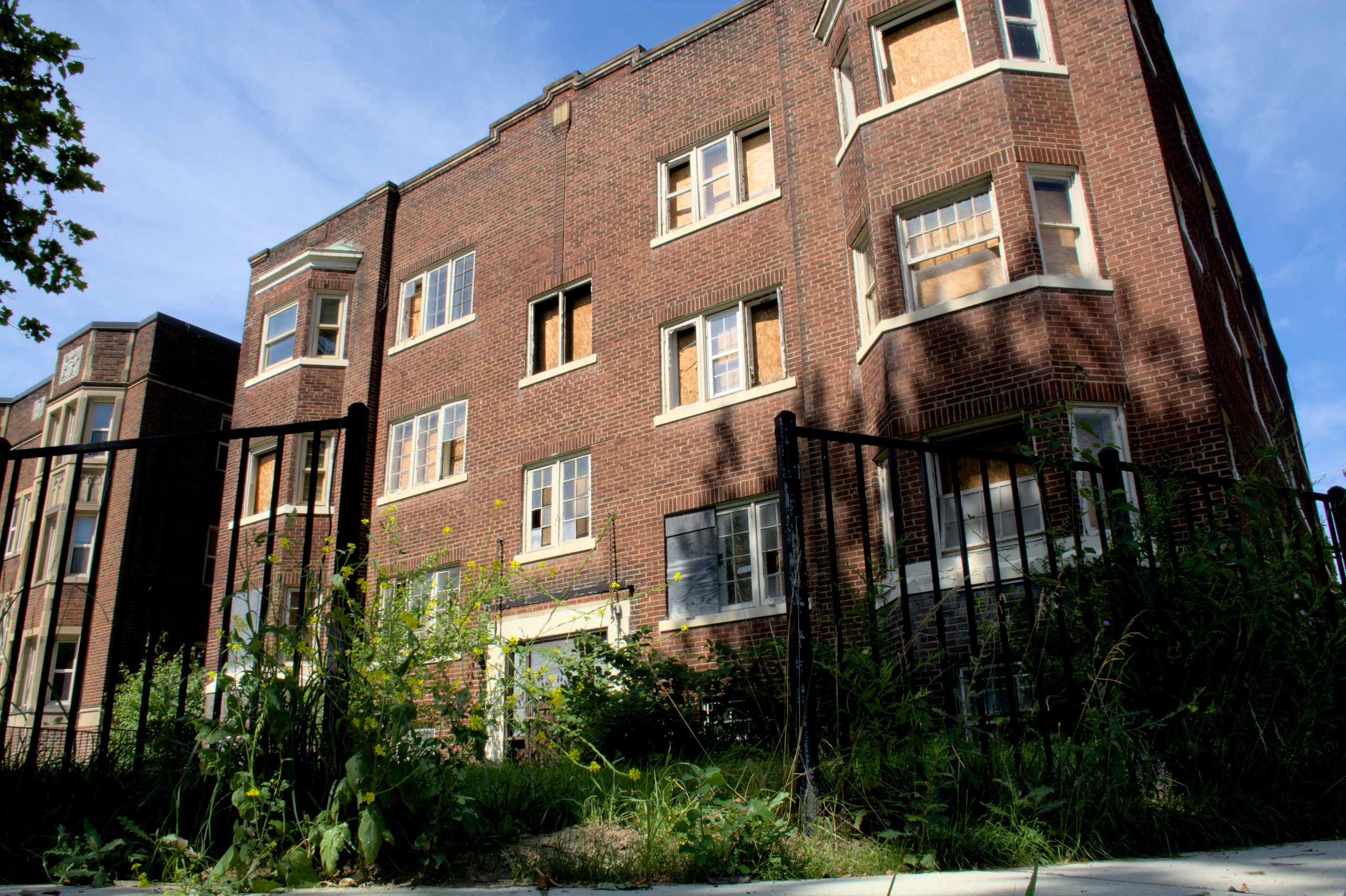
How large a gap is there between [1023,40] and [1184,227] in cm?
338

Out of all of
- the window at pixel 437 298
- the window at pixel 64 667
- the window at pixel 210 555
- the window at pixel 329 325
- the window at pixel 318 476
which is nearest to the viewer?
the window at pixel 437 298

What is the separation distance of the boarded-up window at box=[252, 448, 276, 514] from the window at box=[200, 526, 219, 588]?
4.97m

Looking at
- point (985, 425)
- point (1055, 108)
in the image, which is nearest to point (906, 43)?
point (1055, 108)

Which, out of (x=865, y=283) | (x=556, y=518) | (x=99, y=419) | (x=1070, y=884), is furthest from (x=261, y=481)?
(x=1070, y=884)

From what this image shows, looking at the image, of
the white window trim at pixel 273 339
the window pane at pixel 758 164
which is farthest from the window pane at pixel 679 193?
the white window trim at pixel 273 339

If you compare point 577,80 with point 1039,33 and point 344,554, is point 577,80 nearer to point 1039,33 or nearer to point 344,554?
point 1039,33

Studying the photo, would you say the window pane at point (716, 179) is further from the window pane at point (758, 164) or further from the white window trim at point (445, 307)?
the white window trim at point (445, 307)

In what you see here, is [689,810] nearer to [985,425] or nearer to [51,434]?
[985,425]

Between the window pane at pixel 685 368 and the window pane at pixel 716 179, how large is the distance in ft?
7.20

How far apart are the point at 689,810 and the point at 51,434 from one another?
99.8 ft

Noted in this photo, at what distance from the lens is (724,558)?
1329cm

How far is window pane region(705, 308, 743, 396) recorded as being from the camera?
46.2 ft

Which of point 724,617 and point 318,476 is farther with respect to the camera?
point 318,476

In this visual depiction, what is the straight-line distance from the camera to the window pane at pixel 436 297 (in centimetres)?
1856
